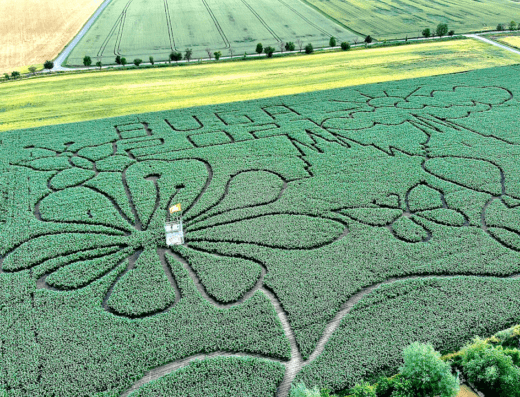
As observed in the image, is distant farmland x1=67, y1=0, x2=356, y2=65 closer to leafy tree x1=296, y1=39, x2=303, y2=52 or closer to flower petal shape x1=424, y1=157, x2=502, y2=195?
leafy tree x1=296, y1=39, x2=303, y2=52

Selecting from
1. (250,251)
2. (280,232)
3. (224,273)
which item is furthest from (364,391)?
(280,232)

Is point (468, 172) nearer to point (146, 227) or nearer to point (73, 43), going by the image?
point (146, 227)

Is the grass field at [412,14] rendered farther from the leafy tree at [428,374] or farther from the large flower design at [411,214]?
the leafy tree at [428,374]

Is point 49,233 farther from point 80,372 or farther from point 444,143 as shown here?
point 444,143

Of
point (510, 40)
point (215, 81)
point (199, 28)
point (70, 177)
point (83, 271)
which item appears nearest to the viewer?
point (83, 271)

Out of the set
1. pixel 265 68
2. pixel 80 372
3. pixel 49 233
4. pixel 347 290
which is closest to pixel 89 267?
pixel 49 233

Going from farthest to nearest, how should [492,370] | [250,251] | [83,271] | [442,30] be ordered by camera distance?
[442,30], [250,251], [83,271], [492,370]

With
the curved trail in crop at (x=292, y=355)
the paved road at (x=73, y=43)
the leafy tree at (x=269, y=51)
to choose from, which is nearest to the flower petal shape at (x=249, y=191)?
the curved trail in crop at (x=292, y=355)
